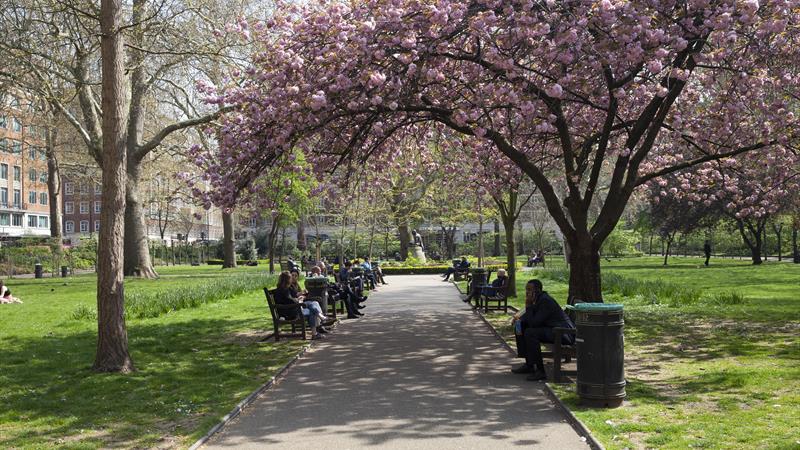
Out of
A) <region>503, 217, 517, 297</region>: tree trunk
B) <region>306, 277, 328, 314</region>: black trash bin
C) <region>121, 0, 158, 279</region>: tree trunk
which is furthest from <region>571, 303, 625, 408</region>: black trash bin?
<region>121, 0, 158, 279</region>: tree trunk

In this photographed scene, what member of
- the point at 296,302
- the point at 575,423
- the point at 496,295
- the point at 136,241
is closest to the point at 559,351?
the point at 575,423

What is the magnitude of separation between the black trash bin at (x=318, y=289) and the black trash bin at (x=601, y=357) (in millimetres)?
8690

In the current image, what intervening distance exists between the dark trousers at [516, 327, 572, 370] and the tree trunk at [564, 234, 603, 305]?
440cm

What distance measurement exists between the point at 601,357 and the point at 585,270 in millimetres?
6338

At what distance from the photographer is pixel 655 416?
276 inches

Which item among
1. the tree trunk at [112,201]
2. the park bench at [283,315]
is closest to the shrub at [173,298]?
the park bench at [283,315]

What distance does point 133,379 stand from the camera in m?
9.32

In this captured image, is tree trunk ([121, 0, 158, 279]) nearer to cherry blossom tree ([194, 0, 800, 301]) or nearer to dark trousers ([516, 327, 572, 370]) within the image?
cherry blossom tree ([194, 0, 800, 301])

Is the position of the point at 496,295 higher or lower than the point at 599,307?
lower

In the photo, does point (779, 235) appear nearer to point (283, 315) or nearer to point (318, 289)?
point (318, 289)

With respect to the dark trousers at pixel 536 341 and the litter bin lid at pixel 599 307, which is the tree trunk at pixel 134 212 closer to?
the dark trousers at pixel 536 341

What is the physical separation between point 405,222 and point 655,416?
40.7m

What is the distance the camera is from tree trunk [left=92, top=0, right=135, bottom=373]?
9.41 meters

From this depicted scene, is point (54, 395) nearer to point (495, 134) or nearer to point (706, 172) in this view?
point (495, 134)
